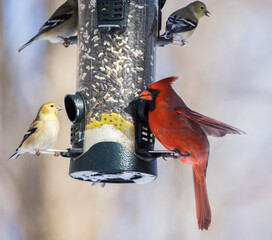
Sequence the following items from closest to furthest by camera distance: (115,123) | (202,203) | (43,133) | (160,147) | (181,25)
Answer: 1. (115,123)
2. (202,203)
3. (43,133)
4. (181,25)
5. (160,147)

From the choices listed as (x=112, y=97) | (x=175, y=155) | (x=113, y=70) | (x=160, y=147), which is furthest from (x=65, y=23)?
(x=160, y=147)

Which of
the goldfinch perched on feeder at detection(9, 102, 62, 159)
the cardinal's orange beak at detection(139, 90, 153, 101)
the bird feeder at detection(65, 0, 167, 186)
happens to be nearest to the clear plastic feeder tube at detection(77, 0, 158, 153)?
the bird feeder at detection(65, 0, 167, 186)

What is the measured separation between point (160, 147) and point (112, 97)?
175 inches

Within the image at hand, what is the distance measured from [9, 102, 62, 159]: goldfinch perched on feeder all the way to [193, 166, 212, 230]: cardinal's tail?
1.46 m

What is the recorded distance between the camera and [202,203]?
534 centimetres

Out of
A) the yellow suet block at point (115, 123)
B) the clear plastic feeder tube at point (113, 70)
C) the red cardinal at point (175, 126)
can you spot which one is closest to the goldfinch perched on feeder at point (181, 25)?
the clear plastic feeder tube at point (113, 70)

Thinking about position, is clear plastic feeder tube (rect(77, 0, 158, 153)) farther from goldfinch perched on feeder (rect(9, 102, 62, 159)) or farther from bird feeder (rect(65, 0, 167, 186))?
goldfinch perched on feeder (rect(9, 102, 62, 159))

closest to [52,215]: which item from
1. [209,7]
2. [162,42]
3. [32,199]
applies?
[32,199]

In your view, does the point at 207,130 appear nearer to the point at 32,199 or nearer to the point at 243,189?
the point at 32,199

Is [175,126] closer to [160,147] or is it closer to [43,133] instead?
[43,133]

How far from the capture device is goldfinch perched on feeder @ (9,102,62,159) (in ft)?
19.7

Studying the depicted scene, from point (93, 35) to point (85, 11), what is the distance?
Answer: 242 mm

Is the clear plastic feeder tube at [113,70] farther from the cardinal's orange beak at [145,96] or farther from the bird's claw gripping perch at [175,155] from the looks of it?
the bird's claw gripping perch at [175,155]

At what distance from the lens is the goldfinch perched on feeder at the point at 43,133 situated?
19.7 feet
